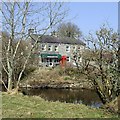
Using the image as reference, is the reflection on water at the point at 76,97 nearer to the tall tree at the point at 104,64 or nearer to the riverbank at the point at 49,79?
the tall tree at the point at 104,64

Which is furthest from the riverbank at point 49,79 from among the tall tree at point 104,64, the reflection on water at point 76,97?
the tall tree at point 104,64

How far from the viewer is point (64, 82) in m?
36.0

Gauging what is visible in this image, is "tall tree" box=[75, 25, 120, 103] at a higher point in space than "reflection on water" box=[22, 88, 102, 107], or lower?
higher

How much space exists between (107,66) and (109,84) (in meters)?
0.84

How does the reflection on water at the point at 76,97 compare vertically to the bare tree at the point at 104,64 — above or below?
below

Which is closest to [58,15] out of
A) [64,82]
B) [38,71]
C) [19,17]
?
[19,17]

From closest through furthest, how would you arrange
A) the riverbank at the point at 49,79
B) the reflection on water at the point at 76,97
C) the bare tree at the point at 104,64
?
the bare tree at the point at 104,64 → the reflection on water at the point at 76,97 → the riverbank at the point at 49,79

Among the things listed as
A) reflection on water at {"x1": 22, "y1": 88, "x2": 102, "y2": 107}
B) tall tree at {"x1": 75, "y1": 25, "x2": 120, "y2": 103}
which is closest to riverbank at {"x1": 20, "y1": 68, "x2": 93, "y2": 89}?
reflection on water at {"x1": 22, "y1": 88, "x2": 102, "y2": 107}

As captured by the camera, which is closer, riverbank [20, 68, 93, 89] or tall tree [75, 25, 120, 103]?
tall tree [75, 25, 120, 103]

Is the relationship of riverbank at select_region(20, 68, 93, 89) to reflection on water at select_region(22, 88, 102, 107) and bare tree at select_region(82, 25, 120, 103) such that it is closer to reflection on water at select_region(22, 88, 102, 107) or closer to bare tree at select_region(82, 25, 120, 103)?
reflection on water at select_region(22, 88, 102, 107)

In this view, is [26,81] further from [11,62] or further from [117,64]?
[117,64]

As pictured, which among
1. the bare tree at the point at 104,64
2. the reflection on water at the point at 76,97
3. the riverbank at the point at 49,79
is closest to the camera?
the bare tree at the point at 104,64

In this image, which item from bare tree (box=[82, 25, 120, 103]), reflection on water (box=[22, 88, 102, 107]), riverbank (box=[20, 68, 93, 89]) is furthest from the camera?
riverbank (box=[20, 68, 93, 89])

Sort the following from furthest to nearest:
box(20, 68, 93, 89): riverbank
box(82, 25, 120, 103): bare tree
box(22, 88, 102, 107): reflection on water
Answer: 1. box(20, 68, 93, 89): riverbank
2. box(22, 88, 102, 107): reflection on water
3. box(82, 25, 120, 103): bare tree
